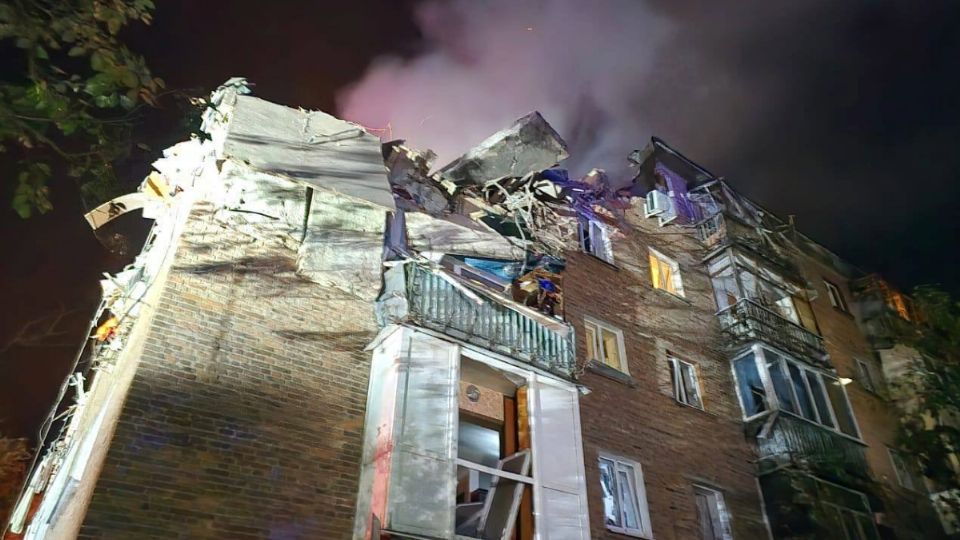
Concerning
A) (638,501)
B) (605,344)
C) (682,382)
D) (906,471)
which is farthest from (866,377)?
(638,501)

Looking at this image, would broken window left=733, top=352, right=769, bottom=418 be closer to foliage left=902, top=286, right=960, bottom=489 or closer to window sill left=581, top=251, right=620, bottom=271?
window sill left=581, top=251, right=620, bottom=271

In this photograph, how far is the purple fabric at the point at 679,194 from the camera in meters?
19.2

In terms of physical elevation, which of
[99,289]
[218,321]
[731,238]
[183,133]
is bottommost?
[218,321]

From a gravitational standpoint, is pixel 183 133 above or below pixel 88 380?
above

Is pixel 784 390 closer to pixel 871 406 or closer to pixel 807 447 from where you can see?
pixel 807 447

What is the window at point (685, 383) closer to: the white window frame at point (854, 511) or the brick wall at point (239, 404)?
the white window frame at point (854, 511)

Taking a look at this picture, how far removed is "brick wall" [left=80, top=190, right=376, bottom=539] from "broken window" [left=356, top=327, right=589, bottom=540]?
19.8 inches

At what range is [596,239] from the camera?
1570 centimetres

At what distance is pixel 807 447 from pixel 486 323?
27.7 feet

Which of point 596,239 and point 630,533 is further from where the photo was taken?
point 596,239

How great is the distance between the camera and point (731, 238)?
58.6 feet

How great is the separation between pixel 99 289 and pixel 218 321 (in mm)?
5840

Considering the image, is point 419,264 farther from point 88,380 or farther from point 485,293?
point 88,380

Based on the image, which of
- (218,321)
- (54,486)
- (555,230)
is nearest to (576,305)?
(555,230)
